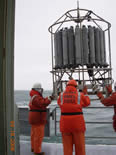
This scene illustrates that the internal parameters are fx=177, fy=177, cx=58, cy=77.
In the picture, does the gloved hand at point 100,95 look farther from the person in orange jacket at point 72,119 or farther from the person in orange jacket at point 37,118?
the person in orange jacket at point 37,118

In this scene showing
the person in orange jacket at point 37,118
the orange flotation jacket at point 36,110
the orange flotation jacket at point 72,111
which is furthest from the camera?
the person in orange jacket at point 37,118

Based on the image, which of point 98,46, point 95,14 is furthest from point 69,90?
point 95,14

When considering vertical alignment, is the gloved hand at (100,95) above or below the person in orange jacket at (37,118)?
above

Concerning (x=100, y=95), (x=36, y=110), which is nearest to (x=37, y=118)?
(x=36, y=110)

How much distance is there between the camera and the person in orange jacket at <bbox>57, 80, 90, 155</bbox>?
12.3 feet

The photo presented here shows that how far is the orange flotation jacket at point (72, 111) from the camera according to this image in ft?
12.3

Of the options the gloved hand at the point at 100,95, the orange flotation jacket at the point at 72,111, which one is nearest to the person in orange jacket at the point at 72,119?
the orange flotation jacket at the point at 72,111

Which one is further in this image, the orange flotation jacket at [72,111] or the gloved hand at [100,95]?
the gloved hand at [100,95]

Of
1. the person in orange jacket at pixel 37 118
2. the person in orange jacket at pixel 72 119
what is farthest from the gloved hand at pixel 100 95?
the person in orange jacket at pixel 37 118

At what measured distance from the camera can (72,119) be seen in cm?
375

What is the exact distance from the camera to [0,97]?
1.98m

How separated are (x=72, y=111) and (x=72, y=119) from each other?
0.17 meters

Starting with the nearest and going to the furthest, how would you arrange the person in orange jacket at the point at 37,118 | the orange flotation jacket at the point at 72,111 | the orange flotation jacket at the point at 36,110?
the orange flotation jacket at the point at 72,111, the orange flotation jacket at the point at 36,110, the person in orange jacket at the point at 37,118

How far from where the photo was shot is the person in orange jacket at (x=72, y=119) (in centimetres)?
376
